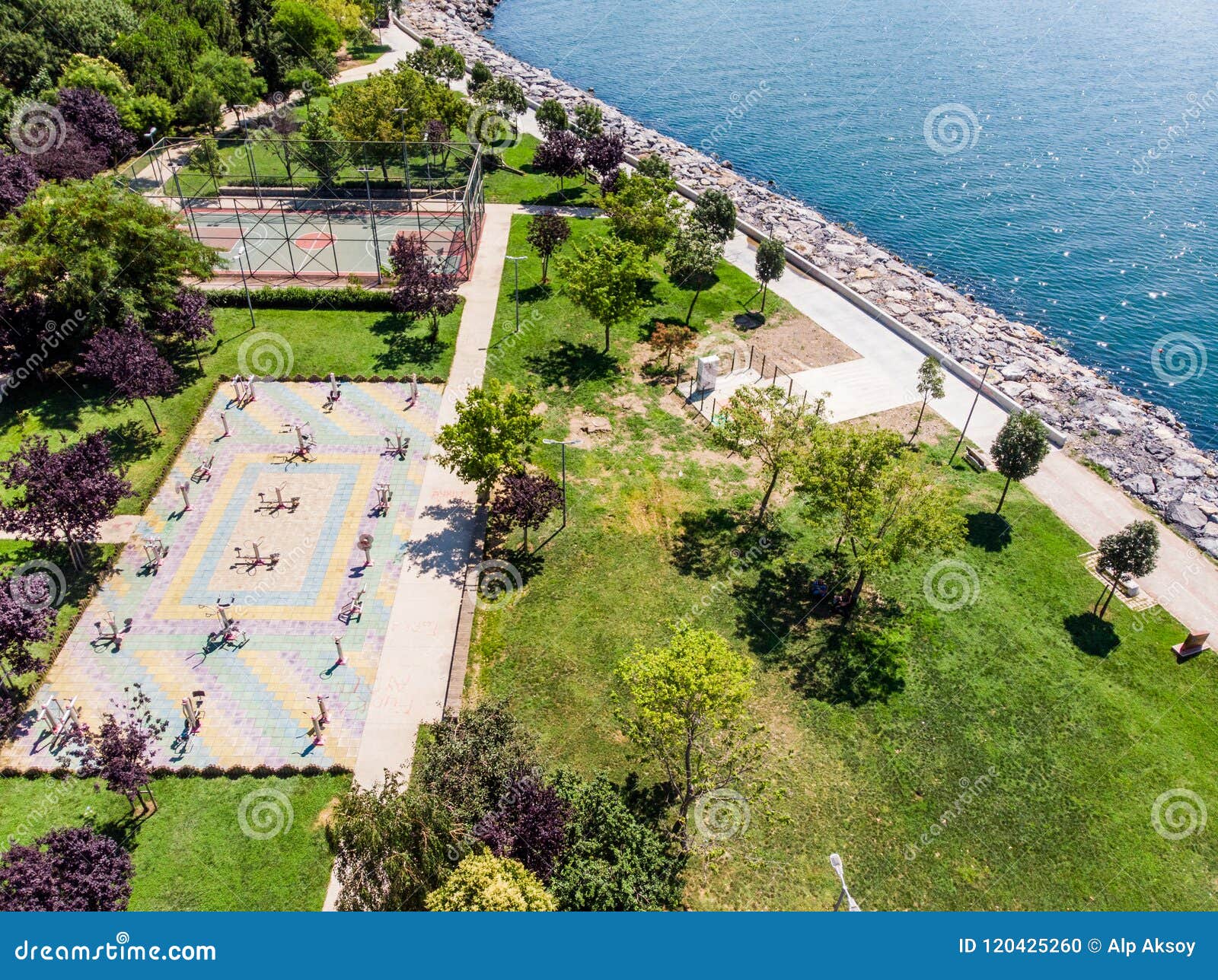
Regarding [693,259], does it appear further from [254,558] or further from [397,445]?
[254,558]

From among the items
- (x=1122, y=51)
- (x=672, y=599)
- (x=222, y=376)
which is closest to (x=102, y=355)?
(x=222, y=376)

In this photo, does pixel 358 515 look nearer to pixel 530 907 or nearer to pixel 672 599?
pixel 672 599

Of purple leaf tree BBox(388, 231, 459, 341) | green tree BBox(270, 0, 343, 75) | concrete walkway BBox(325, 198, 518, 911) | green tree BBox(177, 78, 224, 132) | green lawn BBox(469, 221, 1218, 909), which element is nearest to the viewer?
green lawn BBox(469, 221, 1218, 909)

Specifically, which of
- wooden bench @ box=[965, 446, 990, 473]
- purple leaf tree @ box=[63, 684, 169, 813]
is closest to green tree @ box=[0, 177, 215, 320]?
purple leaf tree @ box=[63, 684, 169, 813]

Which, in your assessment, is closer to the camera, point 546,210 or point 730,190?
point 546,210

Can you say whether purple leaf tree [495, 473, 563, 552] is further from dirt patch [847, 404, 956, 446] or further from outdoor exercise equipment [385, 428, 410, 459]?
dirt patch [847, 404, 956, 446]

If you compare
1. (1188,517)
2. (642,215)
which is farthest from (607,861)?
(642,215)

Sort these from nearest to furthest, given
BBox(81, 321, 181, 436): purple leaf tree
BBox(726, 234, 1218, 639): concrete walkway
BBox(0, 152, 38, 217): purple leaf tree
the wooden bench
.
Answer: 1. BBox(726, 234, 1218, 639): concrete walkway
2. BBox(81, 321, 181, 436): purple leaf tree
3. the wooden bench
4. BBox(0, 152, 38, 217): purple leaf tree
